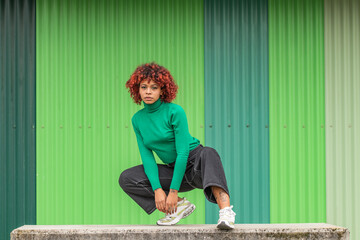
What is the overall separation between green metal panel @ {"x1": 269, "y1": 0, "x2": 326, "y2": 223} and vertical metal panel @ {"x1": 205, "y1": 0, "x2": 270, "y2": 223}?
0.09 m

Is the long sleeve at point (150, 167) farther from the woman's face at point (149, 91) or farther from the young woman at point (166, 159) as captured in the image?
the woman's face at point (149, 91)

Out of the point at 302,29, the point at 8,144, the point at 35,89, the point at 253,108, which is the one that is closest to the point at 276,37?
the point at 302,29

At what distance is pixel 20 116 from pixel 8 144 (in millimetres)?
282

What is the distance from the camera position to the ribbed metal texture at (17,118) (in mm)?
5141

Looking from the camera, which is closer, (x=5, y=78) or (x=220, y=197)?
(x=220, y=197)

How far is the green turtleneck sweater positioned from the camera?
12.3 ft

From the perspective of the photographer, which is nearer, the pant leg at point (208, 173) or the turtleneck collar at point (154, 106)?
the pant leg at point (208, 173)

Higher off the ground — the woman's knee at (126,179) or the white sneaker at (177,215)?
the woman's knee at (126,179)

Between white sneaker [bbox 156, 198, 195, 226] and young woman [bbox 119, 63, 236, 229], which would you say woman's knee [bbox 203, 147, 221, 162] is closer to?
young woman [bbox 119, 63, 236, 229]

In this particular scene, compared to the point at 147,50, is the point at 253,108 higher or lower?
lower

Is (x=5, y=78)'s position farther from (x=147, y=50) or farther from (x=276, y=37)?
(x=276, y=37)

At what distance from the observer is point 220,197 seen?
144 inches

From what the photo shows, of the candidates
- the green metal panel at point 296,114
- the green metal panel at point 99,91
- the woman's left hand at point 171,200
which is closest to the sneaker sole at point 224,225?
the woman's left hand at point 171,200

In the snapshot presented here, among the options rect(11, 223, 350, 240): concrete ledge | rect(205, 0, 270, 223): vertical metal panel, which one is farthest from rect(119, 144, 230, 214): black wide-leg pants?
rect(205, 0, 270, 223): vertical metal panel
